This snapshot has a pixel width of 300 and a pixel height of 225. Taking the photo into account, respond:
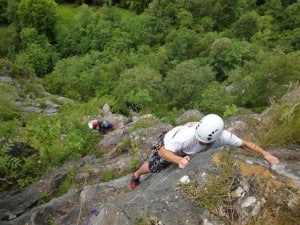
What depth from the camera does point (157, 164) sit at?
7914 mm

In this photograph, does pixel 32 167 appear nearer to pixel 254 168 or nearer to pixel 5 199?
pixel 5 199

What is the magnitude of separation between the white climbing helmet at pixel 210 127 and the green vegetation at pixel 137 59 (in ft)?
19.1

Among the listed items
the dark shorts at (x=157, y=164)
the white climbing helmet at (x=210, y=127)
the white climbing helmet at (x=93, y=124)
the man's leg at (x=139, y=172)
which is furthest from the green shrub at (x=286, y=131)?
the white climbing helmet at (x=93, y=124)

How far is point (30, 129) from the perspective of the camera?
42.5 ft

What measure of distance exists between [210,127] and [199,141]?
42 cm

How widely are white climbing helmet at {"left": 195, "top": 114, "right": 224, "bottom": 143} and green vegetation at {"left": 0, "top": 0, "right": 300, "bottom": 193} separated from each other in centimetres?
583

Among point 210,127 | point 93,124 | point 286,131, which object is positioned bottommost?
point 93,124

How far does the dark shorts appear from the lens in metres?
7.79

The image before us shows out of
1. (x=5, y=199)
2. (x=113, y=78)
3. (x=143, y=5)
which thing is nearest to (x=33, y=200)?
(x=5, y=199)

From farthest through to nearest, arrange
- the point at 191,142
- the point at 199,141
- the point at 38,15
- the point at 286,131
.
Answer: the point at 38,15 < the point at 286,131 < the point at 191,142 < the point at 199,141

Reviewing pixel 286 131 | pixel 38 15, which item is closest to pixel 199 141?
pixel 286 131

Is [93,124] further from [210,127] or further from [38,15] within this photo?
[38,15]

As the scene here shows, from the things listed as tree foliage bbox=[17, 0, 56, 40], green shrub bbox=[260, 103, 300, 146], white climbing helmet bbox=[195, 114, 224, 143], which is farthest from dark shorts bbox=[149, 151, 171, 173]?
tree foliage bbox=[17, 0, 56, 40]

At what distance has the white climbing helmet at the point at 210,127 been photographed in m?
6.62
